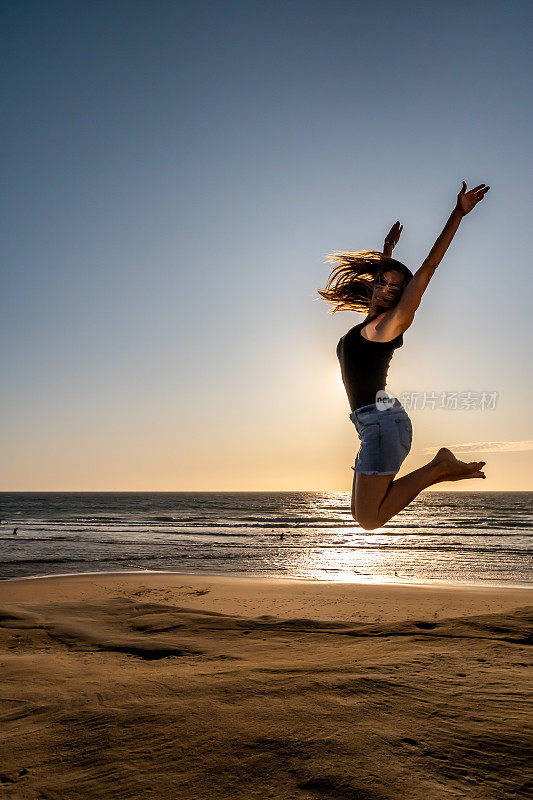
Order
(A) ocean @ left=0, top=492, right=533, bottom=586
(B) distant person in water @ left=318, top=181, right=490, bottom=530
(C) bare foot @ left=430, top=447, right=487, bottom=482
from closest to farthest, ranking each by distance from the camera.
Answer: (B) distant person in water @ left=318, top=181, right=490, bottom=530, (C) bare foot @ left=430, top=447, right=487, bottom=482, (A) ocean @ left=0, top=492, right=533, bottom=586

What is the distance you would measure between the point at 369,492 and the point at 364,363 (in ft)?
3.12

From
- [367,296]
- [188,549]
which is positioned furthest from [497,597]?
[188,549]

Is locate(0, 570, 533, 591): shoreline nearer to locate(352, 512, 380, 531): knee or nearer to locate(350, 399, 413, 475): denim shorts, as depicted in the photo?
locate(352, 512, 380, 531): knee

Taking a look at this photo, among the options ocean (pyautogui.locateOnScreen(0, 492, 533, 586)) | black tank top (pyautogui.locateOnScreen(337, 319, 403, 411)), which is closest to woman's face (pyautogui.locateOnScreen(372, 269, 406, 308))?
black tank top (pyautogui.locateOnScreen(337, 319, 403, 411))

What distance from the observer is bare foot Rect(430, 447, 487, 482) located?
4.34 m

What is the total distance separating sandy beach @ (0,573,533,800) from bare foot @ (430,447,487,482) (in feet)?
4.95

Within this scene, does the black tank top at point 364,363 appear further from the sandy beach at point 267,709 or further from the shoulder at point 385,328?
the sandy beach at point 267,709

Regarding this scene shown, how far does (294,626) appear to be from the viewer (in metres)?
6.86

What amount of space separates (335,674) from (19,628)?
4441mm

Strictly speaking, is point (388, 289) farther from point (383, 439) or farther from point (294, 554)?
point (294, 554)

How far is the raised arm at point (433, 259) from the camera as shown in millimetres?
3480

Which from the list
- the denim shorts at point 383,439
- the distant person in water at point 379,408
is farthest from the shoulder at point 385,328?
the denim shorts at point 383,439

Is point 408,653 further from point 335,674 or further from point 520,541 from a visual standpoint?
point 520,541

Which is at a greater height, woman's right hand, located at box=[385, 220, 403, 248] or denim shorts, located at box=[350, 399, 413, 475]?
woman's right hand, located at box=[385, 220, 403, 248]
